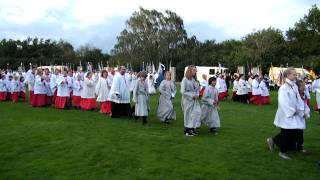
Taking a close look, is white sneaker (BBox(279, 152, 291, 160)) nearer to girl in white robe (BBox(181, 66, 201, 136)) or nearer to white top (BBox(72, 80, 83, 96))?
girl in white robe (BBox(181, 66, 201, 136))

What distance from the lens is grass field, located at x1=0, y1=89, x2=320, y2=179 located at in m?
Answer: 8.84

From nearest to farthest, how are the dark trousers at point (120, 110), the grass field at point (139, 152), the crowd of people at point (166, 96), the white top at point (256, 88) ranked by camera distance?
the grass field at point (139, 152), the crowd of people at point (166, 96), the dark trousers at point (120, 110), the white top at point (256, 88)

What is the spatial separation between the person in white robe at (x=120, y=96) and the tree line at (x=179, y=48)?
128ft

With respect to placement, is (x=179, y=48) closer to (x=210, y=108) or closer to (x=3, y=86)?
(x=3, y=86)

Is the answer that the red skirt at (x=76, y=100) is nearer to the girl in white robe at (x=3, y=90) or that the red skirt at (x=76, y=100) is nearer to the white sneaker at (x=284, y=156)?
the girl in white robe at (x=3, y=90)

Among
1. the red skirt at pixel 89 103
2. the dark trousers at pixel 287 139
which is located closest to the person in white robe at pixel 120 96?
the red skirt at pixel 89 103

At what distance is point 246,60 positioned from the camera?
6469 cm

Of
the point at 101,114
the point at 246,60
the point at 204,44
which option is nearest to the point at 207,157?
the point at 101,114

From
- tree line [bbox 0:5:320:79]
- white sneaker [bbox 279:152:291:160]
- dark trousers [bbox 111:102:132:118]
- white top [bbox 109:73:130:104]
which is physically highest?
tree line [bbox 0:5:320:79]

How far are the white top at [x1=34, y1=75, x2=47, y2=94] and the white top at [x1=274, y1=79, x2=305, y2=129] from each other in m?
13.5

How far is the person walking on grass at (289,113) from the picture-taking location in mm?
9906

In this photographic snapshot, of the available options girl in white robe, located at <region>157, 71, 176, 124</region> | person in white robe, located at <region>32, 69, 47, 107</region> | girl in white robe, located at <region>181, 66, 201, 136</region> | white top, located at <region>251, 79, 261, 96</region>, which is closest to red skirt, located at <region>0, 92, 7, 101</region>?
person in white robe, located at <region>32, 69, 47, 107</region>

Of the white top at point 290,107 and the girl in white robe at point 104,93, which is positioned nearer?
the white top at point 290,107

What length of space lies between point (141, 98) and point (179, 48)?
2354 inches
